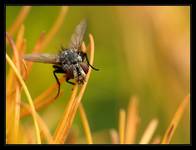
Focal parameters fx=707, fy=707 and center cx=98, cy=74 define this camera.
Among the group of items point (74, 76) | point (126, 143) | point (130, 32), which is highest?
point (130, 32)

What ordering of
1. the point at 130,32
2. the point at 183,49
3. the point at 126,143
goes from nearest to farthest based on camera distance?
the point at 126,143 → the point at 183,49 → the point at 130,32

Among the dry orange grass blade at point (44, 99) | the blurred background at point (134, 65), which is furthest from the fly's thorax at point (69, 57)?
the blurred background at point (134, 65)

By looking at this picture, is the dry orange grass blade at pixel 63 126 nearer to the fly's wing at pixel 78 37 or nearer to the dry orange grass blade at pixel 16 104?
the dry orange grass blade at pixel 16 104

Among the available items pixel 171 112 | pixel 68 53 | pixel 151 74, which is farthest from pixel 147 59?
pixel 68 53

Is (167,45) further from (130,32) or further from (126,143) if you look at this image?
(126,143)

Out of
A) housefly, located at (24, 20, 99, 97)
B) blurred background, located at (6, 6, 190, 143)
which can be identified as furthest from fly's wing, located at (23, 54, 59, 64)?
blurred background, located at (6, 6, 190, 143)

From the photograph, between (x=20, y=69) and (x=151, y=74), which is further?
(x=151, y=74)

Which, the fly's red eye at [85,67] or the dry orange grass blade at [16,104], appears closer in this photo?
the dry orange grass blade at [16,104]

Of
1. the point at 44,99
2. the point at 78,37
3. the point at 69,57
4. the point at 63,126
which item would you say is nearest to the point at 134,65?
the point at 78,37

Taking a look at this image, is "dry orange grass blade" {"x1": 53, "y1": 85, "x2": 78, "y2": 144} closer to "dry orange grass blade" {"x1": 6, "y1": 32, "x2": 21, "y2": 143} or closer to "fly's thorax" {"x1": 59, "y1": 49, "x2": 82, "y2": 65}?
"dry orange grass blade" {"x1": 6, "y1": 32, "x2": 21, "y2": 143}
